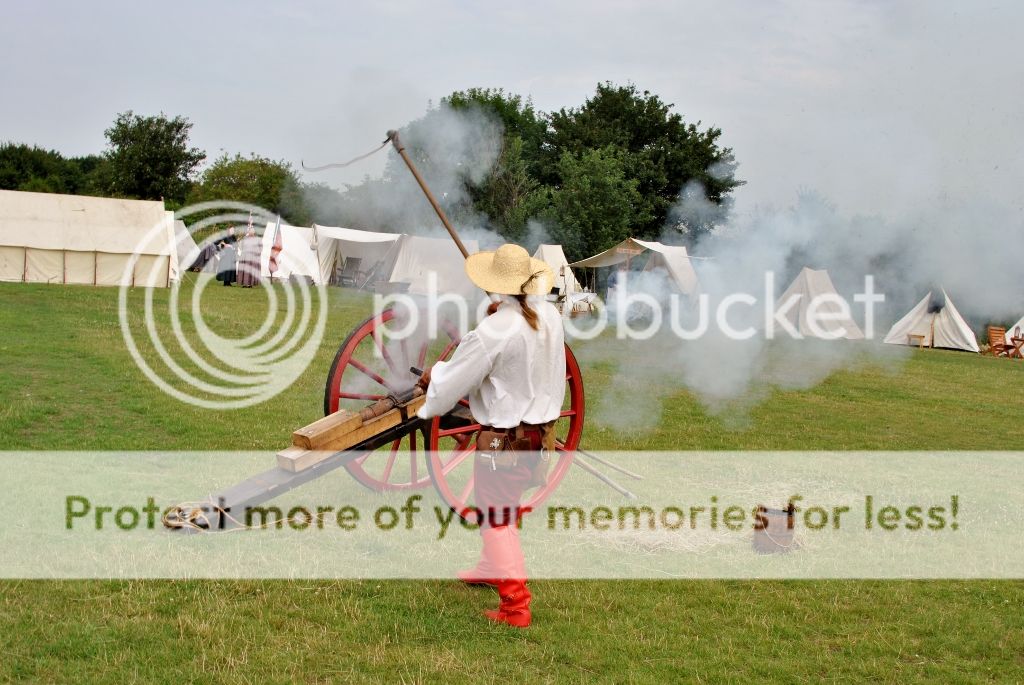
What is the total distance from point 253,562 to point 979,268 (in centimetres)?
777

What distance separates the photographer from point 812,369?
12656 mm

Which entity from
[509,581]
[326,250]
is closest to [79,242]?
[326,250]

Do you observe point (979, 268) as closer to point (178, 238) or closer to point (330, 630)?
point (330, 630)

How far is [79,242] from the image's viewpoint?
20719 mm

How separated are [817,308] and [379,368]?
1409 centimetres

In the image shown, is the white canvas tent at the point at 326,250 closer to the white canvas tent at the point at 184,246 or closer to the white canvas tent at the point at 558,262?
the white canvas tent at the point at 184,246

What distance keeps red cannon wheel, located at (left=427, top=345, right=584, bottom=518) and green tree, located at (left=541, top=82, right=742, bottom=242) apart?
22.8ft

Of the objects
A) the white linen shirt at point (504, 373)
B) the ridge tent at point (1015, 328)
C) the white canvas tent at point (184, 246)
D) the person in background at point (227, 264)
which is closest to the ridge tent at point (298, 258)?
the white canvas tent at point (184, 246)

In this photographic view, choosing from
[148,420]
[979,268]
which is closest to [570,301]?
[979,268]

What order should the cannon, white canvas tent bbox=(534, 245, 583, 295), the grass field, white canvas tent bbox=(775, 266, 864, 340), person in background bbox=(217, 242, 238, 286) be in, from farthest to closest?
white canvas tent bbox=(534, 245, 583, 295) < person in background bbox=(217, 242, 238, 286) < white canvas tent bbox=(775, 266, 864, 340) < the cannon < the grass field

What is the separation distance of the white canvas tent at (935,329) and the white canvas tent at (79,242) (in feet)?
59.3

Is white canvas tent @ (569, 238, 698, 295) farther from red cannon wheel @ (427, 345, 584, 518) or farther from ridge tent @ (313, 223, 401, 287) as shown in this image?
red cannon wheel @ (427, 345, 584, 518)

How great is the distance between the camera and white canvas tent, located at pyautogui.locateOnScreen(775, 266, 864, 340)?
56.5 ft

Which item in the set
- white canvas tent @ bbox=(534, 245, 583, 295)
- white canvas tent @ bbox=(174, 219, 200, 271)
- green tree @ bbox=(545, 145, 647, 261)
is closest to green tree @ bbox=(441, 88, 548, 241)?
green tree @ bbox=(545, 145, 647, 261)
